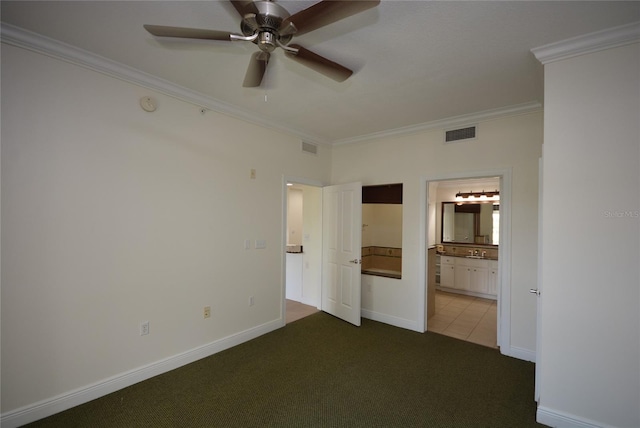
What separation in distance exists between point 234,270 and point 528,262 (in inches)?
129

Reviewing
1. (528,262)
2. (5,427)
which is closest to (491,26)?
(528,262)

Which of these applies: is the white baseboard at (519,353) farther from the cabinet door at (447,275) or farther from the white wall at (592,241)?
the cabinet door at (447,275)

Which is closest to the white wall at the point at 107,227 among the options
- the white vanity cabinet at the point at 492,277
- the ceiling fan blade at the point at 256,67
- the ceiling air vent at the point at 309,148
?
the ceiling air vent at the point at 309,148

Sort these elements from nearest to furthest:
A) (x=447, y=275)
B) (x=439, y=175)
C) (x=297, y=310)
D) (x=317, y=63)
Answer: (x=317, y=63) → (x=439, y=175) → (x=297, y=310) → (x=447, y=275)

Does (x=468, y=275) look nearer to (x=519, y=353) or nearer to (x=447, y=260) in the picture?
(x=447, y=260)

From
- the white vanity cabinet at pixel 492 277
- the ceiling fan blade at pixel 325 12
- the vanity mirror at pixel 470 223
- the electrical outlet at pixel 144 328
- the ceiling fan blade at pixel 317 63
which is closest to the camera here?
the ceiling fan blade at pixel 325 12

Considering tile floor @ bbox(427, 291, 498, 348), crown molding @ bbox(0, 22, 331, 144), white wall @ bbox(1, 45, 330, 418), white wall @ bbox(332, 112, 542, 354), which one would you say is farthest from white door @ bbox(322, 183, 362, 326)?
crown molding @ bbox(0, 22, 331, 144)

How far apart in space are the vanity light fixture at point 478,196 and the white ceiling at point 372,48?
3.35m

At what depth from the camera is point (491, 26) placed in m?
1.97

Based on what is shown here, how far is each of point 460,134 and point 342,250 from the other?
223 cm

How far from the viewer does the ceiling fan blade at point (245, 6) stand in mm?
1434

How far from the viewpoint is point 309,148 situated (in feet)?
14.7

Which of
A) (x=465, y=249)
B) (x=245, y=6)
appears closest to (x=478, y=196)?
(x=465, y=249)

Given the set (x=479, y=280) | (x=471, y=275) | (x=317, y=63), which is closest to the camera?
(x=317, y=63)
